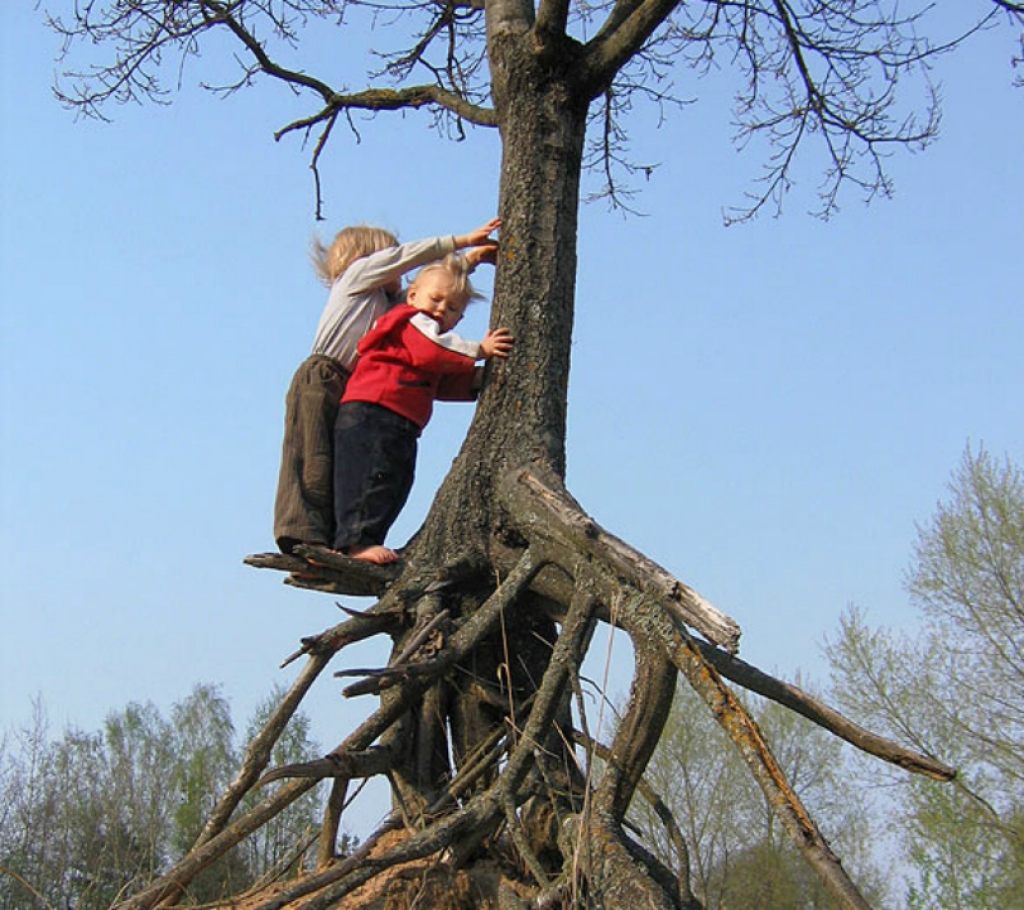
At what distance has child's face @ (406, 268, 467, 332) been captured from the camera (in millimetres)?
5234

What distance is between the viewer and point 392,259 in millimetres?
5422

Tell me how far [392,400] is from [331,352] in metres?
0.46

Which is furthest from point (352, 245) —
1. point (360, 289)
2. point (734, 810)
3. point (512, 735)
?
point (734, 810)

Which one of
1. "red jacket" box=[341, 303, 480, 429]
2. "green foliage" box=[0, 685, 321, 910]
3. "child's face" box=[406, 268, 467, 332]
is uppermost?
"child's face" box=[406, 268, 467, 332]

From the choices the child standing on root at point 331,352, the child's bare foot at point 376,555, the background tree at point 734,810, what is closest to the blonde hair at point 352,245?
the child standing on root at point 331,352

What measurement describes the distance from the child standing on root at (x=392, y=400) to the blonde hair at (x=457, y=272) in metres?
0.02

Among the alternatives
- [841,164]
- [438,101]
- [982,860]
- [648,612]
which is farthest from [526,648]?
[982,860]

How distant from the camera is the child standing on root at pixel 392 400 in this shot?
200 inches

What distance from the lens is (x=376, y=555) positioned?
4.96m

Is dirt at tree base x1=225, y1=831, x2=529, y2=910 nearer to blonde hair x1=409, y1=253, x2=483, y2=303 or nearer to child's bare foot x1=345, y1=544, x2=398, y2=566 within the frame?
child's bare foot x1=345, y1=544, x2=398, y2=566

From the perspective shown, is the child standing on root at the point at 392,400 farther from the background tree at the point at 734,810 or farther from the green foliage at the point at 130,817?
the background tree at the point at 734,810

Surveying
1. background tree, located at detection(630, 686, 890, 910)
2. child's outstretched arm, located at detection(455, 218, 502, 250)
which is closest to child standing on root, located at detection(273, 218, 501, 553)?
child's outstretched arm, located at detection(455, 218, 502, 250)

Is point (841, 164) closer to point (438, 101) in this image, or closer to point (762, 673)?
point (438, 101)

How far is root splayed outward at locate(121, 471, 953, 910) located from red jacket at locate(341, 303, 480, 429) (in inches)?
22.0
